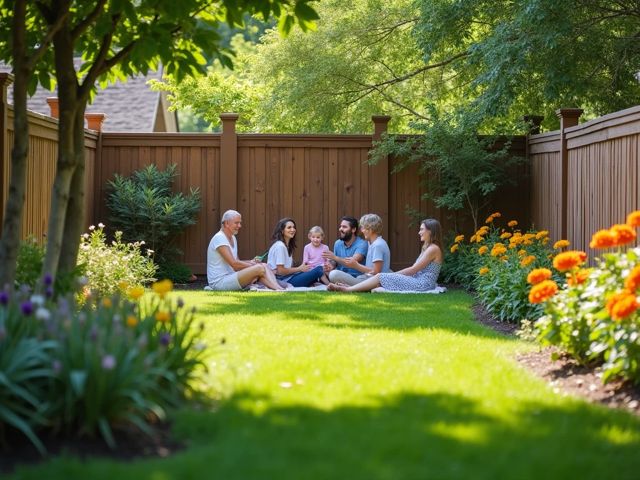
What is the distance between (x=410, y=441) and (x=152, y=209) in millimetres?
9272

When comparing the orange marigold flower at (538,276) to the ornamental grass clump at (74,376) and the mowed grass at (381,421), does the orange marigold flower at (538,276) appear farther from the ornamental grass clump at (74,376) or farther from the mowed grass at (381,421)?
the ornamental grass clump at (74,376)

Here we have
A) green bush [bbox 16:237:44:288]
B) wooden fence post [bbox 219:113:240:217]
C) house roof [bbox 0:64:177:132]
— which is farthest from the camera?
house roof [bbox 0:64:177:132]

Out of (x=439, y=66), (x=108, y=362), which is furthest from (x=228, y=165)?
(x=108, y=362)

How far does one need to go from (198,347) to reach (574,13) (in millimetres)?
10025

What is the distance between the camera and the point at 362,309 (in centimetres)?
934

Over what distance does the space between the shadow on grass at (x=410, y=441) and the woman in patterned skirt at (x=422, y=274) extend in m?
6.52

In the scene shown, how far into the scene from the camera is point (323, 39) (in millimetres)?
18594

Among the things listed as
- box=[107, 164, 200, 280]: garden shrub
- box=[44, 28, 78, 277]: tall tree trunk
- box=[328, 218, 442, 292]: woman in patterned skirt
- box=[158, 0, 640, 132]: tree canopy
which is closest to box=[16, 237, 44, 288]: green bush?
box=[44, 28, 78, 277]: tall tree trunk

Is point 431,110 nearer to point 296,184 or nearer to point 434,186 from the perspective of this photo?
point 434,186

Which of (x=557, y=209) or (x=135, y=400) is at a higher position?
(x=557, y=209)

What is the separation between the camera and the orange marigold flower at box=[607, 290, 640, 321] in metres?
4.79

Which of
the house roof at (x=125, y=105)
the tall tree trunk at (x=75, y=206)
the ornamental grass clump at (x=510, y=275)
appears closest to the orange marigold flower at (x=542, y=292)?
the ornamental grass clump at (x=510, y=275)

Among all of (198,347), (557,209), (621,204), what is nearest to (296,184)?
(557,209)

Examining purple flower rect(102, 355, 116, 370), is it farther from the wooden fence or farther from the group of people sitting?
the group of people sitting
